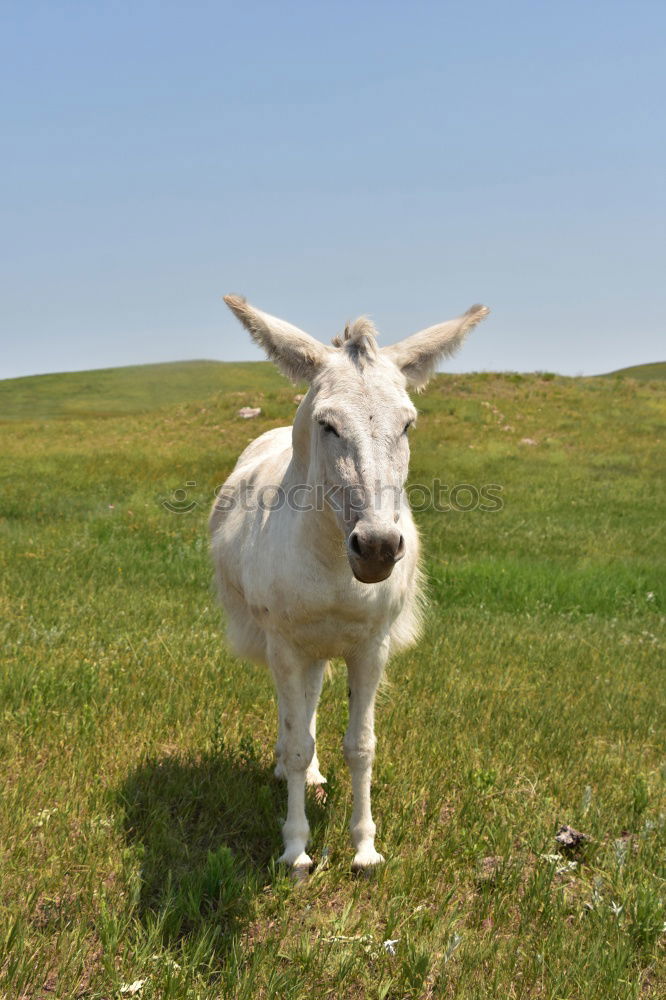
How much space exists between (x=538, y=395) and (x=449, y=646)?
2967 cm

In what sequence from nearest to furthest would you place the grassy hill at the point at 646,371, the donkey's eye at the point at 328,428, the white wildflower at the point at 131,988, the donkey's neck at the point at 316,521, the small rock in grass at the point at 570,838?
the white wildflower at the point at 131,988 → the donkey's eye at the point at 328,428 → the donkey's neck at the point at 316,521 → the small rock in grass at the point at 570,838 → the grassy hill at the point at 646,371

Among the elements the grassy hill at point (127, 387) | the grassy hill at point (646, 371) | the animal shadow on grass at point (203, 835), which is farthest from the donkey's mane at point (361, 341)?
the grassy hill at point (646, 371)

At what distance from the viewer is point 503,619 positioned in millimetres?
9953

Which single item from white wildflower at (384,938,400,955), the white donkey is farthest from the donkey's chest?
white wildflower at (384,938,400,955)

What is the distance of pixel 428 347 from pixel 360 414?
0.87 metres

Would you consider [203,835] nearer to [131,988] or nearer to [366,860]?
[366,860]

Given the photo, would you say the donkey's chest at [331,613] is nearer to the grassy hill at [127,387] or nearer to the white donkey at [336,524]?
the white donkey at [336,524]

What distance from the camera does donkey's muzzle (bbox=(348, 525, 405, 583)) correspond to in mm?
3098

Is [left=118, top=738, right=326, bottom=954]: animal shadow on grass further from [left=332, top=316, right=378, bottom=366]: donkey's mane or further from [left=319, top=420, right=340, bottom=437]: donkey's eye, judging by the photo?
[left=332, top=316, right=378, bottom=366]: donkey's mane

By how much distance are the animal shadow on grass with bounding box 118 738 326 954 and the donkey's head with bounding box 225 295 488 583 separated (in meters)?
1.81

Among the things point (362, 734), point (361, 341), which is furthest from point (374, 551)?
point (362, 734)

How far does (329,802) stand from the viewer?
4.71 m

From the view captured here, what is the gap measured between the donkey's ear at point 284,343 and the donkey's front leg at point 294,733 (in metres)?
1.49

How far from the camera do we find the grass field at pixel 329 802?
332 centimetres
